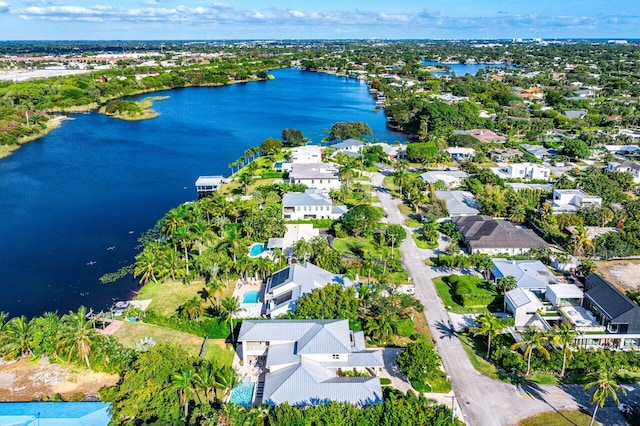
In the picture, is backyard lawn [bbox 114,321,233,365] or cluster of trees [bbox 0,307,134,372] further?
backyard lawn [bbox 114,321,233,365]

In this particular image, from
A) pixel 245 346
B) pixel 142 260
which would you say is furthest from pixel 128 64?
pixel 245 346

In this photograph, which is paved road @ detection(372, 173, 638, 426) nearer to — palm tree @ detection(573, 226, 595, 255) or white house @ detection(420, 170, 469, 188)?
palm tree @ detection(573, 226, 595, 255)

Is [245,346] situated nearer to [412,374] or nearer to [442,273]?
[412,374]

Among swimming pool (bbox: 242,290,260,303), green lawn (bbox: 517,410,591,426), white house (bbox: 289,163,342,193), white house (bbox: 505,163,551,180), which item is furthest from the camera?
white house (bbox: 505,163,551,180)

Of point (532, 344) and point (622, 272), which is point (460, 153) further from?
point (532, 344)

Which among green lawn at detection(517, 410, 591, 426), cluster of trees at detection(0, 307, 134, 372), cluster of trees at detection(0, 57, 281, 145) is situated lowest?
green lawn at detection(517, 410, 591, 426)

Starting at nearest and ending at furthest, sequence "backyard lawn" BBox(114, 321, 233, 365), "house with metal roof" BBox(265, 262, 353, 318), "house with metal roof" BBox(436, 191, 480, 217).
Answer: "backyard lawn" BBox(114, 321, 233, 365), "house with metal roof" BBox(265, 262, 353, 318), "house with metal roof" BBox(436, 191, 480, 217)

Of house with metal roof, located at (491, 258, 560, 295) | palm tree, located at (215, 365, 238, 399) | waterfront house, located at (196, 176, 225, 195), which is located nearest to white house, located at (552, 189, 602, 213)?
house with metal roof, located at (491, 258, 560, 295)
